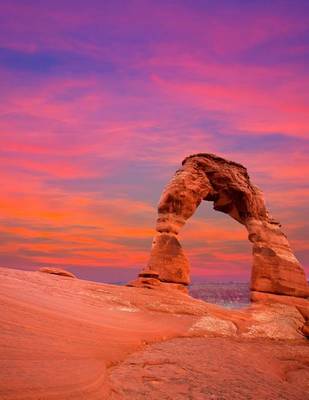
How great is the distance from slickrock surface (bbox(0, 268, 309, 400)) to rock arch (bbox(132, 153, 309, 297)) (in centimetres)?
591

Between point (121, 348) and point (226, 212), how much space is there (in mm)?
19516

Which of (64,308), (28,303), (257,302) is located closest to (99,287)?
(64,308)

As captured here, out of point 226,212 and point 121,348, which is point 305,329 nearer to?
point 226,212

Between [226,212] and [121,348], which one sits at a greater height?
[226,212]

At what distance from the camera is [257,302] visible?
72.7ft

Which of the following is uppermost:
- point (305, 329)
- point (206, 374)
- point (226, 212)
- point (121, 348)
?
point (226, 212)

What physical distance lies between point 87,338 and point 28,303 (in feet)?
4.50

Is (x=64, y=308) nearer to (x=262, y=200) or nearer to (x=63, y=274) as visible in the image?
(x=63, y=274)

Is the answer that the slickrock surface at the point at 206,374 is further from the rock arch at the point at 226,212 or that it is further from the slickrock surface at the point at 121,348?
the rock arch at the point at 226,212

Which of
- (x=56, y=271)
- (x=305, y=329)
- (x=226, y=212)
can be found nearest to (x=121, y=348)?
(x=56, y=271)

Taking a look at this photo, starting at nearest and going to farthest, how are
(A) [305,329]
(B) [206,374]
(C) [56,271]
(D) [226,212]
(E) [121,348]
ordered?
(B) [206,374] → (E) [121,348] → (C) [56,271] → (A) [305,329] → (D) [226,212]

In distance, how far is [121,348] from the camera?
798 cm

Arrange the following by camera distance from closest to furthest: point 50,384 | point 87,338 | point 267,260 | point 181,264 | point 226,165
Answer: point 50,384
point 87,338
point 181,264
point 267,260
point 226,165

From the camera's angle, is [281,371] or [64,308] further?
[281,371]
